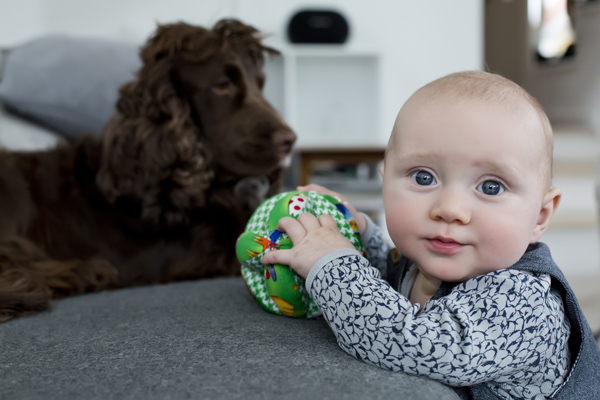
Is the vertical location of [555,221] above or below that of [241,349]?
below

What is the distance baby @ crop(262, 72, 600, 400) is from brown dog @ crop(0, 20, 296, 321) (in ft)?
2.13

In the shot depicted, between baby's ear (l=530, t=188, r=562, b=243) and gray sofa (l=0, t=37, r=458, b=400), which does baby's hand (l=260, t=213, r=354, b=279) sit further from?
baby's ear (l=530, t=188, r=562, b=243)

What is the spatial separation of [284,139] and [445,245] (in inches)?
28.7

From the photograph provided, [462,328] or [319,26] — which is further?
[319,26]

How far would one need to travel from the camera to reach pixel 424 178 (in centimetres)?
70

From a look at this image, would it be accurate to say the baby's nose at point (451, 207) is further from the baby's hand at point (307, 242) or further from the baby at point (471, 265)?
the baby's hand at point (307, 242)

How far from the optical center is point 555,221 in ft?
12.5

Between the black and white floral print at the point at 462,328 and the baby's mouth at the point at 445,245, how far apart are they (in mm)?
53

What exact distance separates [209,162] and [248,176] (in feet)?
0.34

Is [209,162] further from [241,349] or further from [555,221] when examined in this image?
[555,221]

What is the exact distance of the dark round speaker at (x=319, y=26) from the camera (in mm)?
3559

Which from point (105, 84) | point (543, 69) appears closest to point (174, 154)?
point (105, 84)

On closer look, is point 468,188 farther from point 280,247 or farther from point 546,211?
point 280,247

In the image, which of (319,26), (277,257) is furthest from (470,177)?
(319,26)
